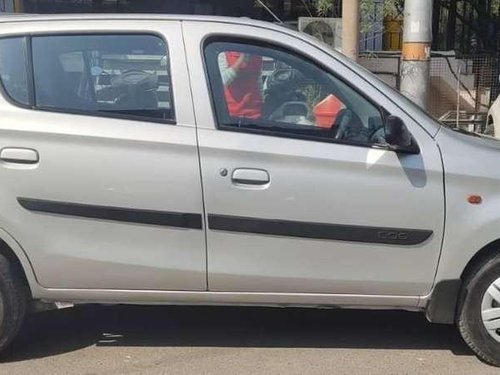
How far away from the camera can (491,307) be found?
3.82 metres

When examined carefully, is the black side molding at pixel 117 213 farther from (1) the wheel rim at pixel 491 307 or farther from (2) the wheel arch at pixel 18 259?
(1) the wheel rim at pixel 491 307

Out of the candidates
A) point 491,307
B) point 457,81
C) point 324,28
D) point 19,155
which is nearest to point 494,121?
point 324,28

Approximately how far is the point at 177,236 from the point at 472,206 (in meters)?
1.55

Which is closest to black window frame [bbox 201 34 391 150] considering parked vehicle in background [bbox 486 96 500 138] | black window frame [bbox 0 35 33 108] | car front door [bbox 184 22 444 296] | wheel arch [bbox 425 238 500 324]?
car front door [bbox 184 22 444 296]

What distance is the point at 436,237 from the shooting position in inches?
147

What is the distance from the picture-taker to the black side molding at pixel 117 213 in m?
3.70

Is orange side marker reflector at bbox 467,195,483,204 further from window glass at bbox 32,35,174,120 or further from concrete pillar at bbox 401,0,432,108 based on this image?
concrete pillar at bbox 401,0,432,108

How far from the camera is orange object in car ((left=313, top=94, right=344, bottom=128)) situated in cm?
380

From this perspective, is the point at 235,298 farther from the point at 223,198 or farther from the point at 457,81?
the point at 457,81

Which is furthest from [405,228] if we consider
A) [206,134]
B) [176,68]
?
[176,68]

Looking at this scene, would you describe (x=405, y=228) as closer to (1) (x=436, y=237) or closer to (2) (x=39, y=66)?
(1) (x=436, y=237)

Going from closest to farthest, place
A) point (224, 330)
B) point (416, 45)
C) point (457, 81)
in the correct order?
point (224, 330)
point (416, 45)
point (457, 81)

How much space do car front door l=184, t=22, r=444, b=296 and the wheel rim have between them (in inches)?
12.4

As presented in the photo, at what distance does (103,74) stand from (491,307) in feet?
7.96
